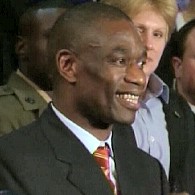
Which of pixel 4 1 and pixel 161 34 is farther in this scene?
pixel 4 1

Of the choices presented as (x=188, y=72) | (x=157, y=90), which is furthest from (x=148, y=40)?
(x=188, y=72)

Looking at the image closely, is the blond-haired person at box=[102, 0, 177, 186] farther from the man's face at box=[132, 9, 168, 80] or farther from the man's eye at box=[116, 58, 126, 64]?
the man's eye at box=[116, 58, 126, 64]

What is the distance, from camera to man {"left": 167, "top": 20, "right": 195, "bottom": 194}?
180cm

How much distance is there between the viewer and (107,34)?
4.27 ft

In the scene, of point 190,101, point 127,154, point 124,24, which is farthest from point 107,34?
point 190,101

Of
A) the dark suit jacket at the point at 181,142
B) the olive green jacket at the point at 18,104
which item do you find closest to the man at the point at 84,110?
the olive green jacket at the point at 18,104

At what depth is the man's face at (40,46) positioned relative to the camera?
1.69 m

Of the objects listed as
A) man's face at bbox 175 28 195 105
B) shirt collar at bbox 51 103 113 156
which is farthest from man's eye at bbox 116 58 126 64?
man's face at bbox 175 28 195 105

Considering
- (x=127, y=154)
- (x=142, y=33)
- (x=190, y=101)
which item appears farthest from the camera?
(x=190, y=101)

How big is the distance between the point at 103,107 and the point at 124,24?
0.15m

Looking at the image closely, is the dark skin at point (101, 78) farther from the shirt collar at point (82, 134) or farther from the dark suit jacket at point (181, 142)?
the dark suit jacket at point (181, 142)

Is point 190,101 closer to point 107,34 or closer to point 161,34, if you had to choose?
point 161,34

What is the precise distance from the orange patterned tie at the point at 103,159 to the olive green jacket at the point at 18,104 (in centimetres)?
36

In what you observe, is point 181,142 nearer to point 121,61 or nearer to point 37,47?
point 37,47
